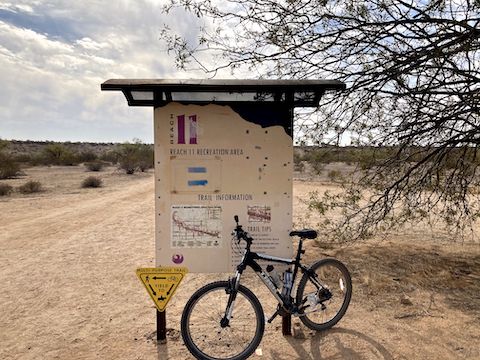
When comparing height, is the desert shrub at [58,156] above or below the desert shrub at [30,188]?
above

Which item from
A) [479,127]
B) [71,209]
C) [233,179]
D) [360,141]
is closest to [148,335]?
[233,179]

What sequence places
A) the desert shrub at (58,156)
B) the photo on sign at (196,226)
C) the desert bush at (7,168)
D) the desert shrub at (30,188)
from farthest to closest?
the desert shrub at (58,156) < the desert bush at (7,168) < the desert shrub at (30,188) < the photo on sign at (196,226)

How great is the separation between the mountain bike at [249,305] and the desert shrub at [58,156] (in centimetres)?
4101

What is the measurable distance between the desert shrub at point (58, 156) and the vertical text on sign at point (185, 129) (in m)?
40.6

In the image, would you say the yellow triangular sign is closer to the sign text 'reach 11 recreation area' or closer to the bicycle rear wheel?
the sign text 'reach 11 recreation area'

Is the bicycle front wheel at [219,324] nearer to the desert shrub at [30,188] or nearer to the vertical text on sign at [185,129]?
the vertical text on sign at [185,129]

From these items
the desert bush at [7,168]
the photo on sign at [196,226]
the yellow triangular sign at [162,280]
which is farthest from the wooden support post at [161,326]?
the desert bush at [7,168]

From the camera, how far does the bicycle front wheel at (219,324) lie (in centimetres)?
352

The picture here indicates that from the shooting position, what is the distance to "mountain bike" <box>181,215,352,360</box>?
354cm

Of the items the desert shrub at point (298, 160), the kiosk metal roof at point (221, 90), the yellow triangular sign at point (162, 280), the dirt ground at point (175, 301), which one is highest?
the kiosk metal roof at point (221, 90)

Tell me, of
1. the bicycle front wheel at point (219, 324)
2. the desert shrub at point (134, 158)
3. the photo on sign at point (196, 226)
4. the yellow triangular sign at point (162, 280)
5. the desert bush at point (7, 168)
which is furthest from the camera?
the desert shrub at point (134, 158)

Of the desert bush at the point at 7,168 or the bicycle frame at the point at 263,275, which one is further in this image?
the desert bush at the point at 7,168

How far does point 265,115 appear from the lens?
158 inches

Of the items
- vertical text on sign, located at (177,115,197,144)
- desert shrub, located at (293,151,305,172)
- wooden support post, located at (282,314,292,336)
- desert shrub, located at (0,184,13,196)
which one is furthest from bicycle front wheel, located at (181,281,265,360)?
desert shrub, located at (0,184,13,196)
